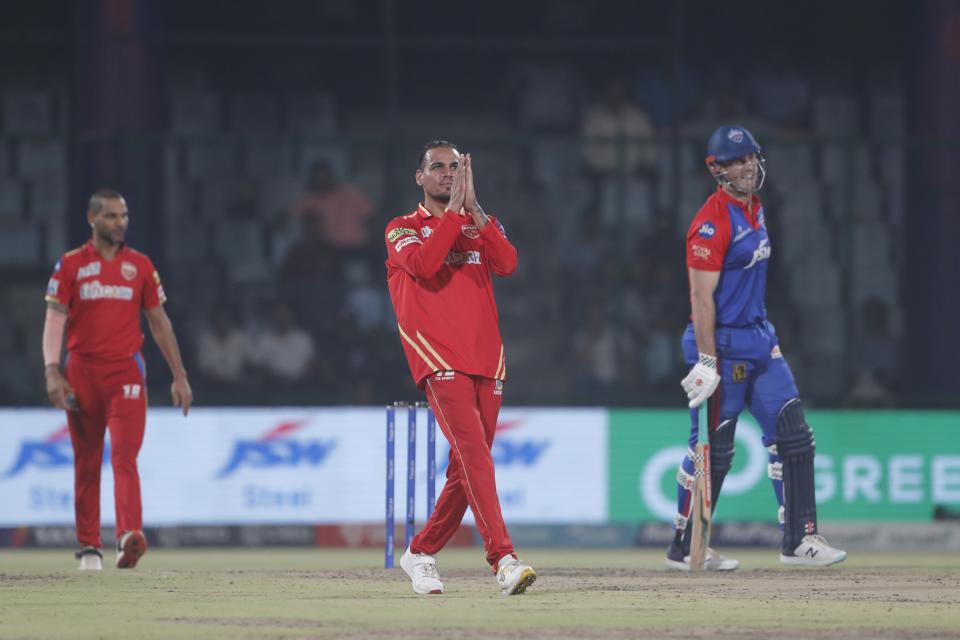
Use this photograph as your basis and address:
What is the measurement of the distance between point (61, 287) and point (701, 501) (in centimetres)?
370

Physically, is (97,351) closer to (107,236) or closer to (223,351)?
(107,236)

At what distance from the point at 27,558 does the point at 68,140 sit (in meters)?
4.22

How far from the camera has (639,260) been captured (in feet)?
52.8

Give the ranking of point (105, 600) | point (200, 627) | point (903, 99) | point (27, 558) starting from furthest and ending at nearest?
point (903, 99) < point (27, 558) < point (105, 600) < point (200, 627)

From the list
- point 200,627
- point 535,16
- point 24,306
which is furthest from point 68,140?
point 200,627

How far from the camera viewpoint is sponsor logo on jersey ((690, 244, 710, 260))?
30.4 feet

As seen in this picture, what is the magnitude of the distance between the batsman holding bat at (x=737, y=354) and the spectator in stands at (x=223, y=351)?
266 inches

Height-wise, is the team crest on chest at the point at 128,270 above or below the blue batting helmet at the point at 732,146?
below

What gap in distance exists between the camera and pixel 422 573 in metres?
8.16

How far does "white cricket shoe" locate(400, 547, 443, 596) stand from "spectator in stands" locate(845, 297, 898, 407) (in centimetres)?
802

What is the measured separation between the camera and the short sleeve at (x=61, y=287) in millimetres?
10297

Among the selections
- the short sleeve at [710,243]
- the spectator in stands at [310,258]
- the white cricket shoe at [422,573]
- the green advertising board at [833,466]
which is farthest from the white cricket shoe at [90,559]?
the spectator in stands at [310,258]

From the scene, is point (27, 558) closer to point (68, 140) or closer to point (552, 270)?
point (68, 140)

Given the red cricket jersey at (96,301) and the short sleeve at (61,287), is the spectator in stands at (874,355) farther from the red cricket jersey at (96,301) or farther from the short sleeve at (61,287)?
the short sleeve at (61,287)
